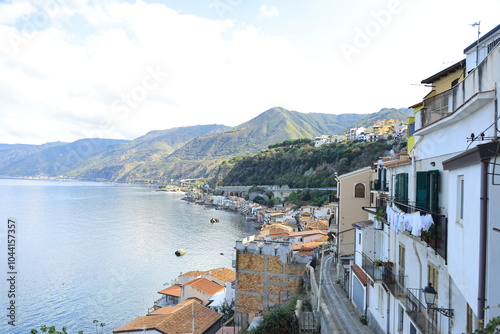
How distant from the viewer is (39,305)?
2561 centimetres

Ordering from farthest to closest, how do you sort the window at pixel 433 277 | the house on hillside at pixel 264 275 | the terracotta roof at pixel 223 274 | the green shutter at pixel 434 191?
the terracotta roof at pixel 223 274 < the house on hillside at pixel 264 275 < the green shutter at pixel 434 191 < the window at pixel 433 277

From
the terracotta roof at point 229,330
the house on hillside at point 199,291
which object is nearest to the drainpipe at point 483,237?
the terracotta roof at point 229,330

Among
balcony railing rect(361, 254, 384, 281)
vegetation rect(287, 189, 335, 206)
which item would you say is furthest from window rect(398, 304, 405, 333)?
vegetation rect(287, 189, 335, 206)

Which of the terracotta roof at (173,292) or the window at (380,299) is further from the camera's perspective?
the terracotta roof at (173,292)

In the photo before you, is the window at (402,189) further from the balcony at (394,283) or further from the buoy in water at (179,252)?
the buoy in water at (179,252)

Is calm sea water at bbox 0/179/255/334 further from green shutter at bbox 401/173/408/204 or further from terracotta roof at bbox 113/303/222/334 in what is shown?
green shutter at bbox 401/173/408/204

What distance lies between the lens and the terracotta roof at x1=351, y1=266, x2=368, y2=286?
1162 centimetres

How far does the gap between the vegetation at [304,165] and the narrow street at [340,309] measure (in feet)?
142

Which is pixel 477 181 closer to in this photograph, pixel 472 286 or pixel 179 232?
pixel 472 286

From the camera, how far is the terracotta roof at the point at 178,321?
1811 centimetres

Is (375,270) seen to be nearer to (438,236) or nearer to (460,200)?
(438,236)

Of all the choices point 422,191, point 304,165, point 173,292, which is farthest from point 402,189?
point 304,165

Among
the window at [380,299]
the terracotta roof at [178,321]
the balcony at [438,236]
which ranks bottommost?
the terracotta roof at [178,321]

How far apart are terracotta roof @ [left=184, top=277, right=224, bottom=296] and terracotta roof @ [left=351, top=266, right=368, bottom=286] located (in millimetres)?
13600
